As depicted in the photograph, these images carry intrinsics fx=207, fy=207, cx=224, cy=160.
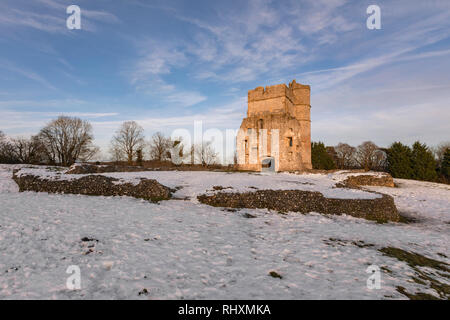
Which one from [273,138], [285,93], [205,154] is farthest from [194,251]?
[205,154]

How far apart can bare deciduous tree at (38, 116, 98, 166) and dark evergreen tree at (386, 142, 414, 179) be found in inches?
2165

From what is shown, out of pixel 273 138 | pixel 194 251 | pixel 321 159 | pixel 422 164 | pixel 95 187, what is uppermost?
pixel 273 138

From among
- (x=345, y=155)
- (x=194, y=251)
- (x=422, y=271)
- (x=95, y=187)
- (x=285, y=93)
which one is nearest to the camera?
(x=422, y=271)

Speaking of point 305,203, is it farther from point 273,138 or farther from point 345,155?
point 345,155

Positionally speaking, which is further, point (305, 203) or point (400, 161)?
point (400, 161)

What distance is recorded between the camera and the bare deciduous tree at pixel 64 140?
3834 cm

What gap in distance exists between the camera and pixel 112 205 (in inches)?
369

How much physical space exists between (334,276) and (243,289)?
2.11 m

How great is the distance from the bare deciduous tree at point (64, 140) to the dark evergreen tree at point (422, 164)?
5721cm

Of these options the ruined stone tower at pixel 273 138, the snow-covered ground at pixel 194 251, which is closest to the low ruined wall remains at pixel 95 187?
the snow-covered ground at pixel 194 251

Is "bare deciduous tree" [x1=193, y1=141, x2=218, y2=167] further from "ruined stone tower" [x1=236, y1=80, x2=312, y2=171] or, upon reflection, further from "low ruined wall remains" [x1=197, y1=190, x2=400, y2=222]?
"low ruined wall remains" [x1=197, y1=190, x2=400, y2=222]

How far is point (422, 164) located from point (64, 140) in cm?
6010

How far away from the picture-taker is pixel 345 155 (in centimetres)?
5809

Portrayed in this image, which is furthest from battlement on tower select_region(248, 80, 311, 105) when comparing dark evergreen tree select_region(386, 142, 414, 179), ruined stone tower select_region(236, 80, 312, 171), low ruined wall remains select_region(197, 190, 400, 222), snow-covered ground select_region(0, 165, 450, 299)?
Answer: snow-covered ground select_region(0, 165, 450, 299)
